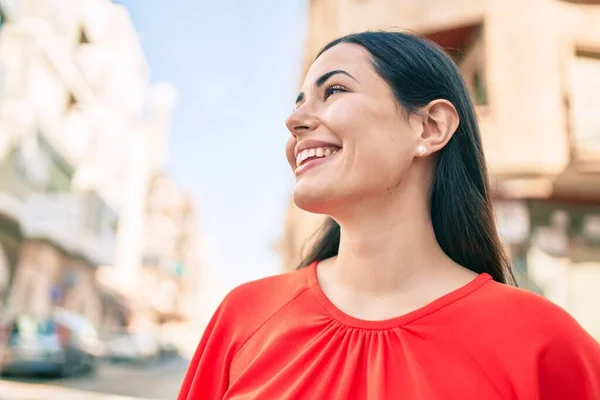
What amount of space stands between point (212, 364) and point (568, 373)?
35.4 inches

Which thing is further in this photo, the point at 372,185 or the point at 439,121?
the point at 439,121

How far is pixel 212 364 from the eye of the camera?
1500mm

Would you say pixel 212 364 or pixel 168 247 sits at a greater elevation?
pixel 212 364

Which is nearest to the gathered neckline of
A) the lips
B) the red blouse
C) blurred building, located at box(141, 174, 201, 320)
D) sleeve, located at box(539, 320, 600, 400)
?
the red blouse

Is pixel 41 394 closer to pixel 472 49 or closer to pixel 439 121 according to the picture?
pixel 439 121

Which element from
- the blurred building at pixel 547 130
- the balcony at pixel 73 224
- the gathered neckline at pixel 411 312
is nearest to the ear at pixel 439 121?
the gathered neckline at pixel 411 312

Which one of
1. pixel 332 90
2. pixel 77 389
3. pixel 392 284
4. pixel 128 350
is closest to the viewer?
pixel 392 284

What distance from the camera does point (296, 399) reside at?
4.10 ft

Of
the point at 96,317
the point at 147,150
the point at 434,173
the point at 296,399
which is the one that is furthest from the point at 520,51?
the point at 147,150

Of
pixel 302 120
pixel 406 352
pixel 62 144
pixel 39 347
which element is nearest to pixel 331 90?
pixel 302 120

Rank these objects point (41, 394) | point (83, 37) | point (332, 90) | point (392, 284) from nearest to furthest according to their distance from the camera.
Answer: point (392, 284)
point (332, 90)
point (41, 394)
point (83, 37)

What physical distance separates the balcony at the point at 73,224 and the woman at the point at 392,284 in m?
17.3

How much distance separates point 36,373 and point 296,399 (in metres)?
11.7

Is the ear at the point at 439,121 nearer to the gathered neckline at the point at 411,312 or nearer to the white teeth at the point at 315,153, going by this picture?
the white teeth at the point at 315,153
